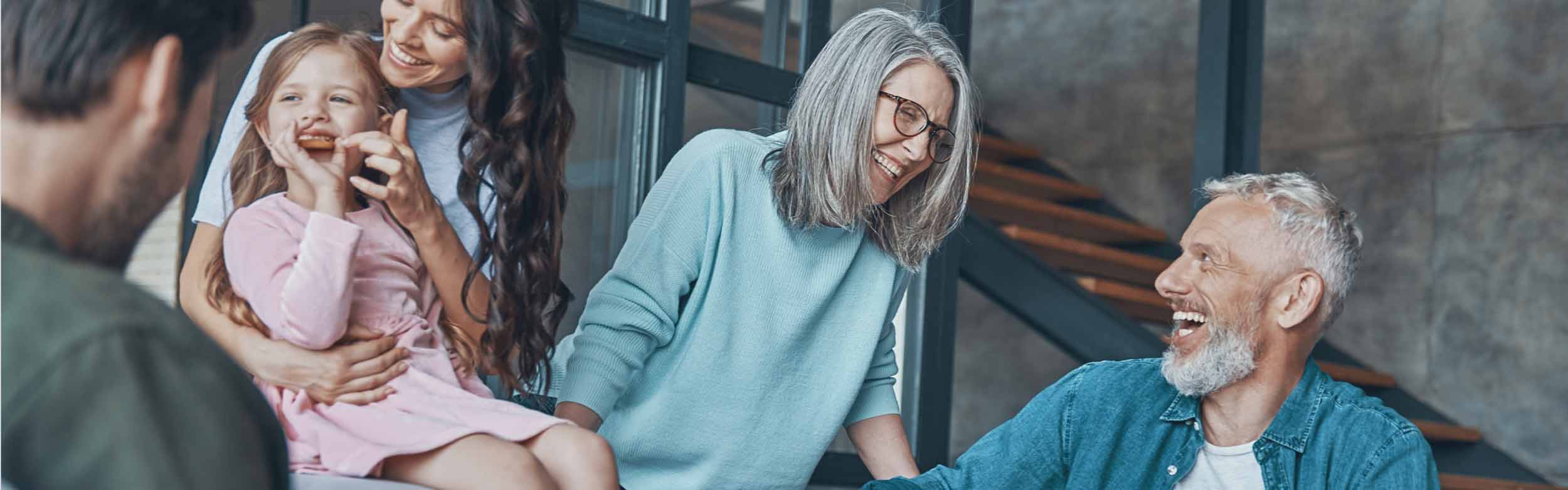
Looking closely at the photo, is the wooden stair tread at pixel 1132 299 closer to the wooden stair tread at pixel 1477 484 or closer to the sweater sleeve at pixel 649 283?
the wooden stair tread at pixel 1477 484

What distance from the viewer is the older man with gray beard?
1962mm

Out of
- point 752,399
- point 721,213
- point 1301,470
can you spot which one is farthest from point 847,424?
point 1301,470

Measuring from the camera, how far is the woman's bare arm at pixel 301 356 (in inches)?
47.4

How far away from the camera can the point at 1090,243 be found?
489 cm

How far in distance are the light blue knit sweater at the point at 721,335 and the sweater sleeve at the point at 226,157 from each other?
0.50m

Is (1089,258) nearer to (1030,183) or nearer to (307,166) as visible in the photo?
(1030,183)

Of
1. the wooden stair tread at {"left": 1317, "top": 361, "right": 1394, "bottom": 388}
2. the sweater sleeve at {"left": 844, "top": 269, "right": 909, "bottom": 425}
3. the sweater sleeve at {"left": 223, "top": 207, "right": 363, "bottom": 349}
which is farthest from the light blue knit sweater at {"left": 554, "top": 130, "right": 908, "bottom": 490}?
the wooden stair tread at {"left": 1317, "top": 361, "right": 1394, "bottom": 388}

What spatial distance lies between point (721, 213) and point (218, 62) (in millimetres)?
1156

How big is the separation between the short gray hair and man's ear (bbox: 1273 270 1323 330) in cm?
1

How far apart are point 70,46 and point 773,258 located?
127 cm

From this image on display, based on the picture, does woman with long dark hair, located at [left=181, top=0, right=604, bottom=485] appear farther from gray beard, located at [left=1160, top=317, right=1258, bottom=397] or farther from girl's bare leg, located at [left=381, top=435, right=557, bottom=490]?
gray beard, located at [left=1160, top=317, right=1258, bottom=397]

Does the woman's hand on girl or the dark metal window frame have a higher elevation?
the dark metal window frame

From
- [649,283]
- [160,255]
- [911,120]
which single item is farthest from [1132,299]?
[160,255]

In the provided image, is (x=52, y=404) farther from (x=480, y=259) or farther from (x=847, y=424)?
(x=847, y=424)
